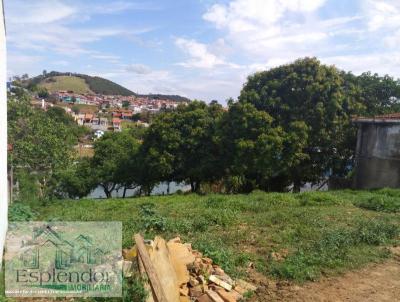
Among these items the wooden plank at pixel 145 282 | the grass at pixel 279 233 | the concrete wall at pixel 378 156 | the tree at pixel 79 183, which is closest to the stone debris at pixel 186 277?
the wooden plank at pixel 145 282

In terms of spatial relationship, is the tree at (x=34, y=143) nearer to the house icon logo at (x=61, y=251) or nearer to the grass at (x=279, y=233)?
the grass at (x=279, y=233)

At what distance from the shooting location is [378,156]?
54.7 ft

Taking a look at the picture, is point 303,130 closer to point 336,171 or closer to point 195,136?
point 336,171

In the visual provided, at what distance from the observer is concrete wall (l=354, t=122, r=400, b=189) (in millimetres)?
16000

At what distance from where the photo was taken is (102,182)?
25766 mm

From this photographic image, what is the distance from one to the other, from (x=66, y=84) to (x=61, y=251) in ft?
Answer: 463

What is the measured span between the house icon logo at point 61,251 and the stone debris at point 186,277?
1.46 feet

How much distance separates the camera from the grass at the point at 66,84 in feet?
431

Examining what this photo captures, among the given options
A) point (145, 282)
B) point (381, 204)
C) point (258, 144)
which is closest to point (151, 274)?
point (145, 282)

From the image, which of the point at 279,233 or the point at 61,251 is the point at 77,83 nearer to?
the point at 279,233

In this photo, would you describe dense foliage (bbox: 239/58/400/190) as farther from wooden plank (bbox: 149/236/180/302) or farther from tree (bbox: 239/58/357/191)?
wooden plank (bbox: 149/236/180/302)

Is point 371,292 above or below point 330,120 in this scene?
below

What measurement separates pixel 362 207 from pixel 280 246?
16.6 ft

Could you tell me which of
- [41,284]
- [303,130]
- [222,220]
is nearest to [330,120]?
[303,130]
